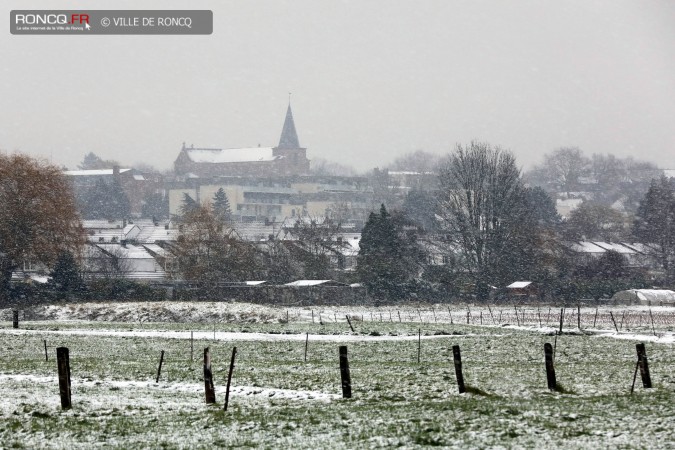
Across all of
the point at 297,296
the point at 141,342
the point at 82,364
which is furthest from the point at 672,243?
the point at 82,364

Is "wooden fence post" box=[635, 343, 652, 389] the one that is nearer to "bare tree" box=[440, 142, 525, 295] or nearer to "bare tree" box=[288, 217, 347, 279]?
"bare tree" box=[440, 142, 525, 295]

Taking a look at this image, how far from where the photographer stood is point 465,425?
1750 centimetres

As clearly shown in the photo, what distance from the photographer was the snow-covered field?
1697 centimetres

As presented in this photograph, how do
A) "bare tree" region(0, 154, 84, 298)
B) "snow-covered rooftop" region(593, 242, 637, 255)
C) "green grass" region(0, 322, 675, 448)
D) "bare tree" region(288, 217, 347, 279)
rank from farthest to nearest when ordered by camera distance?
"snow-covered rooftop" region(593, 242, 637, 255) < "bare tree" region(288, 217, 347, 279) < "bare tree" region(0, 154, 84, 298) < "green grass" region(0, 322, 675, 448)

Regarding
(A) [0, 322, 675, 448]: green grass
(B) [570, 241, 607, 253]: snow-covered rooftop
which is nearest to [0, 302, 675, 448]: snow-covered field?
(A) [0, 322, 675, 448]: green grass

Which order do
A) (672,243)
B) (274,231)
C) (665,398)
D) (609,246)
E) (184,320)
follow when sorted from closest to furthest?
(665,398), (184,320), (672,243), (609,246), (274,231)

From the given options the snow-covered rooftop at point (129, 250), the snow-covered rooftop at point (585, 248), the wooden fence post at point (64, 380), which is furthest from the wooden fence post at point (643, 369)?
the snow-covered rooftop at point (585, 248)

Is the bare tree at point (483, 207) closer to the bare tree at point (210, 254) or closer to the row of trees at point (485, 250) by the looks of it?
the row of trees at point (485, 250)

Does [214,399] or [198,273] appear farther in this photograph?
[198,273]

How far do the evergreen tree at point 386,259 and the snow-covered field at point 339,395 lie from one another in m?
55.8

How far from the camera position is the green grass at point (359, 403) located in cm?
1683

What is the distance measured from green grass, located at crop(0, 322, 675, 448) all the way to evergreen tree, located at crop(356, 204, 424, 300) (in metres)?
65.2

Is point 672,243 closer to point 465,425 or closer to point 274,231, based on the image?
point 274,231

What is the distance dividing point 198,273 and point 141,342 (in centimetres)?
6124
